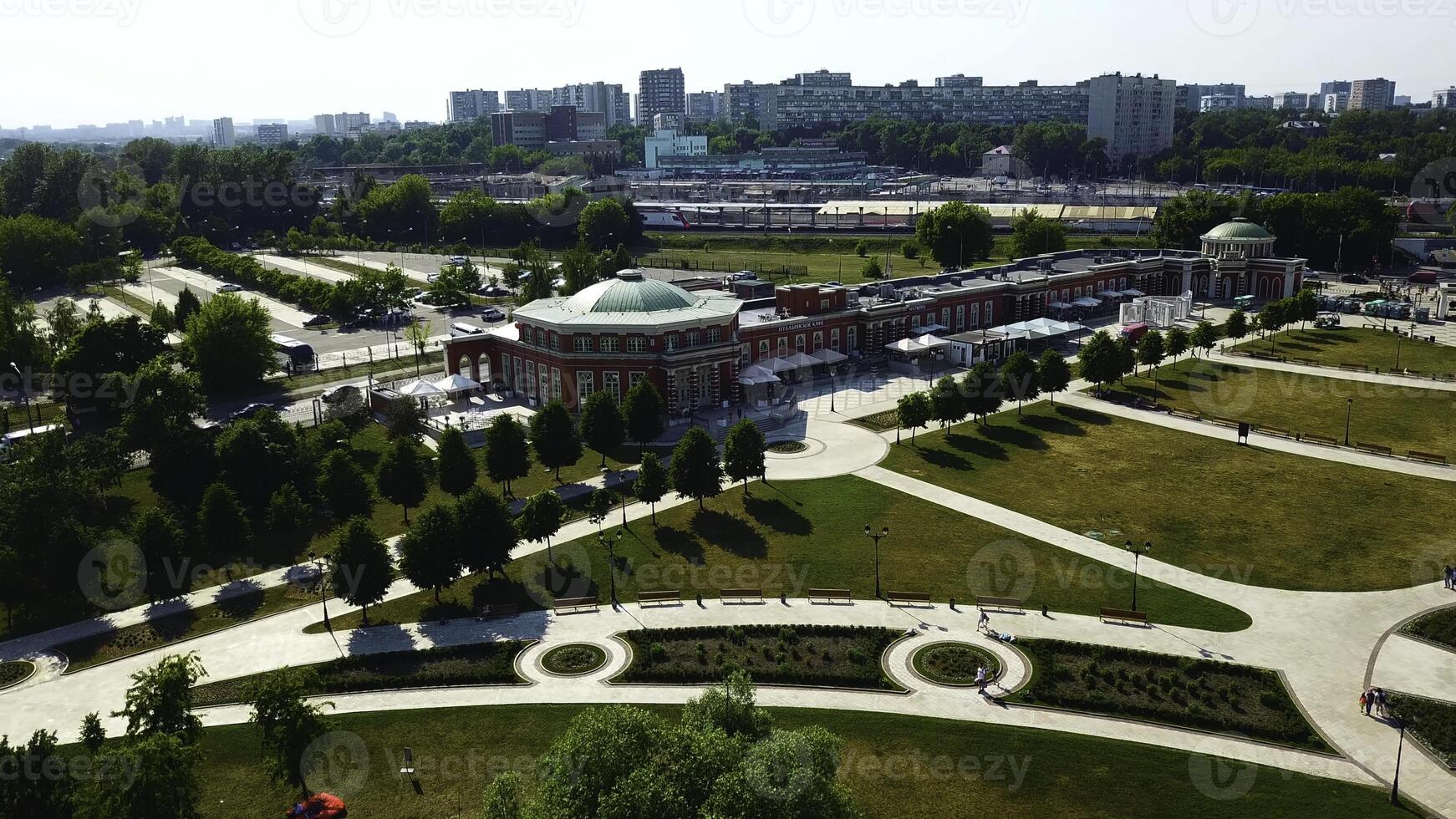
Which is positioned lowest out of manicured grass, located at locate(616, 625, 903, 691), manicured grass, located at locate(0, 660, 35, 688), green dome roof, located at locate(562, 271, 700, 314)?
manicured grass, located at locate(0, 660, 35, 688)

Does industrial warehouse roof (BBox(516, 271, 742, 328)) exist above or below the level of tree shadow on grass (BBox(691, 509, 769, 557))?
above

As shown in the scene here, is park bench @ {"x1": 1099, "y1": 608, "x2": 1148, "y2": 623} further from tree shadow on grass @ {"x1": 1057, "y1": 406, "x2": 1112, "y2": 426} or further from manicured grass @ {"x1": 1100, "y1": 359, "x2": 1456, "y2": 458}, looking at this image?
manicured grass @ {"x1": 1100, "y1": 359, "x2": 1456, "y2": 458}

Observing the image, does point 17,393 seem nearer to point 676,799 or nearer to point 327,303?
point 327,303

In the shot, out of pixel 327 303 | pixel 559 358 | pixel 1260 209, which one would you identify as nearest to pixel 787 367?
pixel 559 358

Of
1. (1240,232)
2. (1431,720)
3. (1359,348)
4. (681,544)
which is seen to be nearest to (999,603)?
(1431,720)

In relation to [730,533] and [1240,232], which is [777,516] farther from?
[1240,232]

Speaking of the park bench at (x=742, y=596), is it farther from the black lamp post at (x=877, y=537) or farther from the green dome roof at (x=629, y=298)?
the green dome roof at (x=629, y=298)

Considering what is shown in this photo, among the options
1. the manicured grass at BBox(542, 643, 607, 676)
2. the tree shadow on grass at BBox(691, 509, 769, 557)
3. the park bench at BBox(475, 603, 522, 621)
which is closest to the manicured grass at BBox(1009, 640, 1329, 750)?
the tree shadow on grass at BBox(691, 509, 769, 557)
